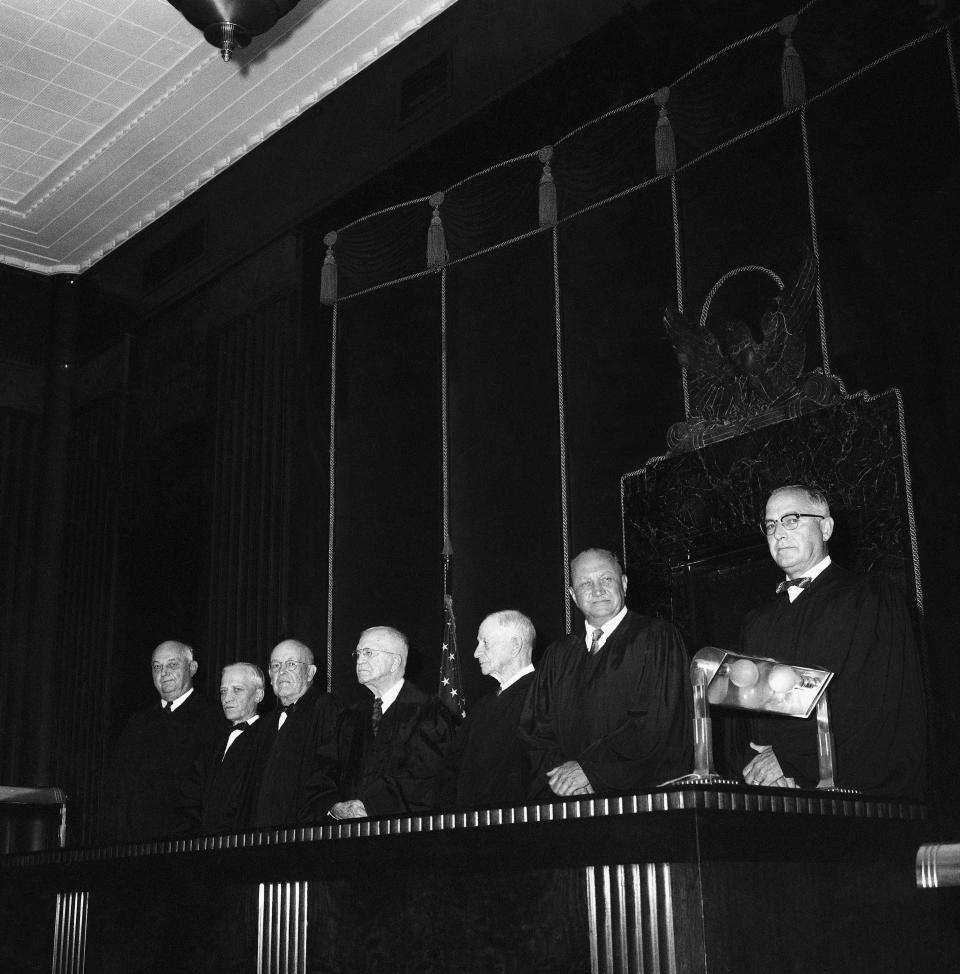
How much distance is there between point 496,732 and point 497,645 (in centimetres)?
35

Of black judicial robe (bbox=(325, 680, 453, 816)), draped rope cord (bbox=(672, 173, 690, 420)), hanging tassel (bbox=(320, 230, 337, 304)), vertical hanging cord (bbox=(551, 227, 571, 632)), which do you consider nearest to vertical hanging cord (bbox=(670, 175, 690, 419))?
draped rope cord (bbox=(672, 173, 690, 420))

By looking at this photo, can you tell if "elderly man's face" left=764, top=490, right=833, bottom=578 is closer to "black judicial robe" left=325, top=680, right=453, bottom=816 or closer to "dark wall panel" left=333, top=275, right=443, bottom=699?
"black judicial robe" left=325, top=680, right=453, bottom=816

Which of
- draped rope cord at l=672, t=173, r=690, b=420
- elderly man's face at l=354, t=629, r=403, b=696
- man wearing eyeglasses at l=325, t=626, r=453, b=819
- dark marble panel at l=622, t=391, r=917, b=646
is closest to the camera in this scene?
dark marble panel at l=622, t=391, r=917, b=646

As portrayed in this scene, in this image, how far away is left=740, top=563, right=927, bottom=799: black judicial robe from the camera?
4.07 metres

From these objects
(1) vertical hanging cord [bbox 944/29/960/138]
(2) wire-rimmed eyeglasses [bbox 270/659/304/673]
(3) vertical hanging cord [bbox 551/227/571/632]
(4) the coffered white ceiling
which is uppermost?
(4) the coffered white ceiling

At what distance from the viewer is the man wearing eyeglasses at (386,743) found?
5.23m

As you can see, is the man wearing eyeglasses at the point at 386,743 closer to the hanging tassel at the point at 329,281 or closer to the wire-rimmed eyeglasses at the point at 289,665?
the wire-rimmed eyeglasses at the point at 289,665

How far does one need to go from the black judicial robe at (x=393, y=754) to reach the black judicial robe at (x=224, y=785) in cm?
62

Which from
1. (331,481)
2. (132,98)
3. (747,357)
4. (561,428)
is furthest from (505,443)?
(132,98)

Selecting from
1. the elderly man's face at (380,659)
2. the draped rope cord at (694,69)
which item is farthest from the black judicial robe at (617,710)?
the draped rope cord at (694,69)

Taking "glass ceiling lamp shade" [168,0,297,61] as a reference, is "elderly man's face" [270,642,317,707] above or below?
below

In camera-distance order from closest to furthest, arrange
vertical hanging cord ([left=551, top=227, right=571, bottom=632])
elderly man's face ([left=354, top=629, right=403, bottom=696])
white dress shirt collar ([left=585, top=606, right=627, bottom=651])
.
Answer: white dress shirt collar ([left=585, top=606, right=627, bottom=651])
elderly man's face ([left=354, top=629, right=403, bottom=696])
vertical hanging cord ([left=551, top=227, right=571, bottom=632])

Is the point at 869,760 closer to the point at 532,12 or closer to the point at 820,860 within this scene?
the point at 820,860

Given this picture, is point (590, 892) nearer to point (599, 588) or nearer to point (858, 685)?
point (858, 685)
